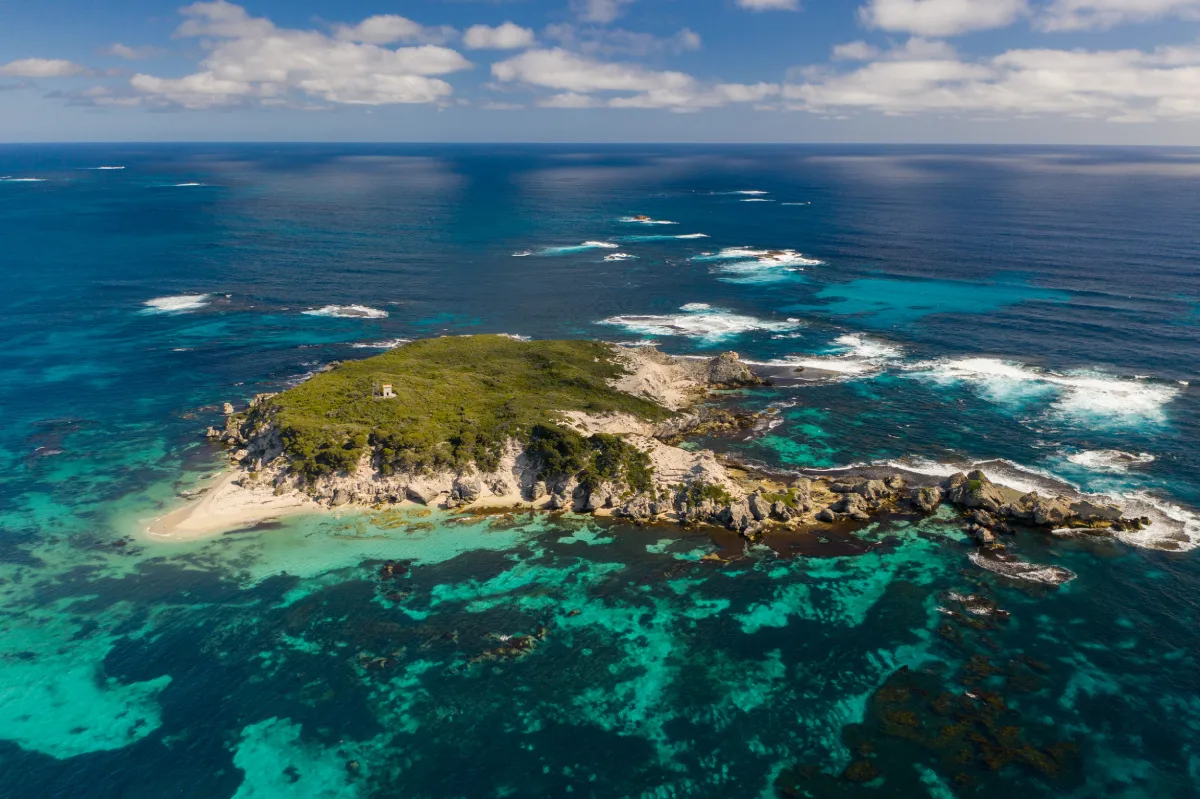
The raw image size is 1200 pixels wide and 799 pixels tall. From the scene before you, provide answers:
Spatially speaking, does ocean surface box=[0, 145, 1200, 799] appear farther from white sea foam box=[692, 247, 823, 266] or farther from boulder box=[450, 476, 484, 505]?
white sea foam box=[692, 247, 823, 266]

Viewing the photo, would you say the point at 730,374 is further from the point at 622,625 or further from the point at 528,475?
the point at 622,625

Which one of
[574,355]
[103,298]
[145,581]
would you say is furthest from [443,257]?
[145,581]

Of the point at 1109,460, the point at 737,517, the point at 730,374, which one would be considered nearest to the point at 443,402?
the point at 737,517

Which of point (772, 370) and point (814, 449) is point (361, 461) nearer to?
point (814, 449)

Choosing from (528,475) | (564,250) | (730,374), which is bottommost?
(528,475)

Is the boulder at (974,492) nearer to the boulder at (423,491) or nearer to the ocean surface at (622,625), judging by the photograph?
the ocean surface at (622,625)

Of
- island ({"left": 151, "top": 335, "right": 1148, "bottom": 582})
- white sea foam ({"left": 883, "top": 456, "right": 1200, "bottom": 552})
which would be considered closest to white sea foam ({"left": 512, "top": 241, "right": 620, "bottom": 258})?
island ({"left": 151, "top": 335, "right": 1148, "bottom": 582})

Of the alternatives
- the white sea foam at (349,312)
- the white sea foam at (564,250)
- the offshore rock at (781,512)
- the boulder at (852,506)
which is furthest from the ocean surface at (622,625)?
the white sea foam at (564,250)
